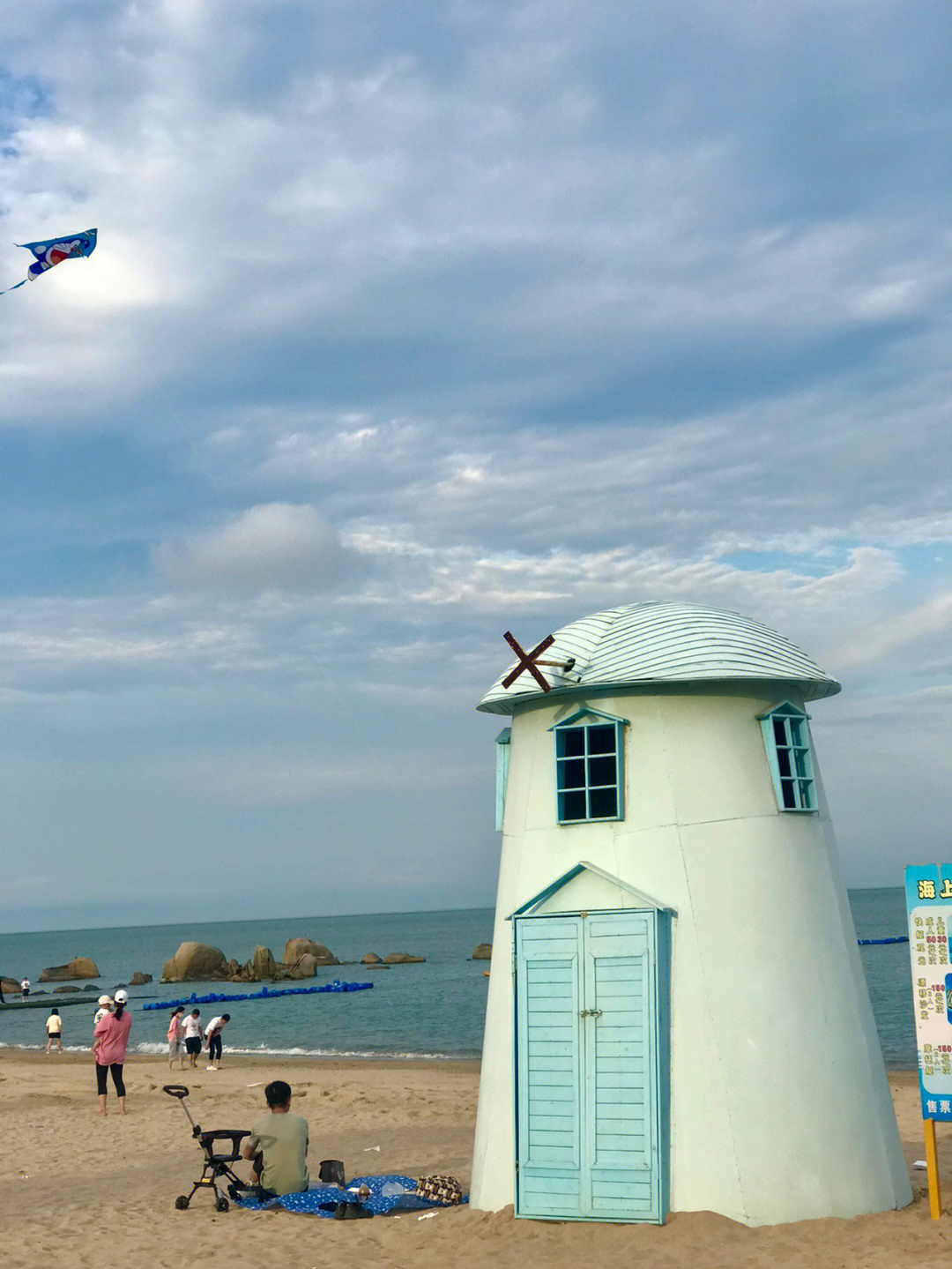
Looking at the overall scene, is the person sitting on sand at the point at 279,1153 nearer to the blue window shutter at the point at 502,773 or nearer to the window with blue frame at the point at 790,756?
the blue window shutter at the point at 502,773

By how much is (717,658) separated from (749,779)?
1.10m

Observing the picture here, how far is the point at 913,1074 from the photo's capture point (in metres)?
29.1

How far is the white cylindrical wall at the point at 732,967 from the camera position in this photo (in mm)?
10273

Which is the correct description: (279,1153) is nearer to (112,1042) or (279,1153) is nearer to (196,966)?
(112,1042)

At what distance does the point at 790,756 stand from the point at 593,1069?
3253mm

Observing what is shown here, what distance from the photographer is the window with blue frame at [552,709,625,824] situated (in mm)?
11258

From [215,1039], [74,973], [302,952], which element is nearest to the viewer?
[215,1039]

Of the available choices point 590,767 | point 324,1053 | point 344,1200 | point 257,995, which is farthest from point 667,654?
point 257,995

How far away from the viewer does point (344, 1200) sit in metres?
11.8

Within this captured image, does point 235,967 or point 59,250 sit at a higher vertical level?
point 59,250

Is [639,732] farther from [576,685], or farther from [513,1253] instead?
[513,1253]

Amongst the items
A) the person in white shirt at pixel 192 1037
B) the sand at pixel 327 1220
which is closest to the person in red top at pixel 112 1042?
the sand at pixel 327 1220

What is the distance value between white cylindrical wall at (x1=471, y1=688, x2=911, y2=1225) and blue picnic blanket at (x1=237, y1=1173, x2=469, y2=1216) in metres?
0.81

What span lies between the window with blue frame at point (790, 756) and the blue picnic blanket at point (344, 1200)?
16.2ft
